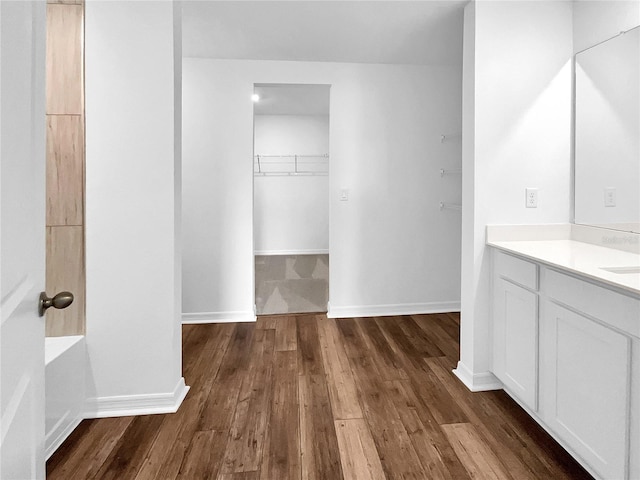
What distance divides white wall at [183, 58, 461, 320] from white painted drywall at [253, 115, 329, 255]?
3.38 m

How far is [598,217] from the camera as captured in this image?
88.3 inches

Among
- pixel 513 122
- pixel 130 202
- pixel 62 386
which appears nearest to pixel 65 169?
pixel 130 202

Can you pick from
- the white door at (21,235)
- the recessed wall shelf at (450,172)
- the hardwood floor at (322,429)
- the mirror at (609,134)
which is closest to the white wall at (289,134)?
the recessed wall shelf at (450,172)

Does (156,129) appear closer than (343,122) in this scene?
Yes

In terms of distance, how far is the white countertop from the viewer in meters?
1.44

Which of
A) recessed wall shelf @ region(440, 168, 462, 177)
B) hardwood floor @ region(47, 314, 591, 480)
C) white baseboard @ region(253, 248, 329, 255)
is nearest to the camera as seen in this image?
hardwood floor @ region(47, 314, 591, 480)

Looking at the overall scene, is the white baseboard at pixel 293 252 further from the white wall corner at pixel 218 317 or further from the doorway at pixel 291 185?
the white wall corner at pixel 218 317

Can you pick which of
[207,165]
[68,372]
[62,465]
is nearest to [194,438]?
[62,465]

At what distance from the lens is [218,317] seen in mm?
3652

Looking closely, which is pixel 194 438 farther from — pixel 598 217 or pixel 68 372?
pixel 598 217

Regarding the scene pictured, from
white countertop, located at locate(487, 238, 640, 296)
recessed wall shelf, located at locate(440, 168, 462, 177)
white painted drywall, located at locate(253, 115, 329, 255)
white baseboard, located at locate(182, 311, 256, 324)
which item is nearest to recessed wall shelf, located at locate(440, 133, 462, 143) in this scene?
recessed wall shelf, located at locate(440, 168, 462, 177)

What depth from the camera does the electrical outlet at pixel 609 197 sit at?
2.16m

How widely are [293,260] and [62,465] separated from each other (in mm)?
5035

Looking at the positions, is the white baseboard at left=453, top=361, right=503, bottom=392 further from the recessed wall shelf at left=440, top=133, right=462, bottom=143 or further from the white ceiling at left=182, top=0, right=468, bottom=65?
the white ceiling at left=182, top=0, right=468, bottom=65
